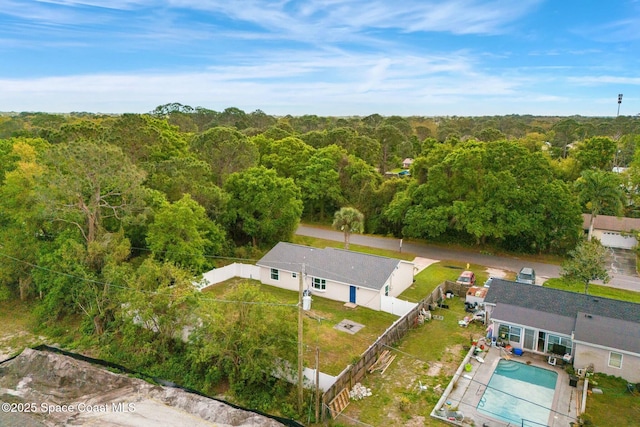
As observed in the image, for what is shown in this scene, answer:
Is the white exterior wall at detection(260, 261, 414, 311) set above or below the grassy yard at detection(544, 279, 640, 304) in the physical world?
above

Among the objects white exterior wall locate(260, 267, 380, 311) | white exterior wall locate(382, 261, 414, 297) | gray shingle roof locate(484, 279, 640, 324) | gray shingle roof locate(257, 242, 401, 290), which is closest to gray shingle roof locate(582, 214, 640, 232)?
gray shingle roof locate(484, 279, 640, 324)

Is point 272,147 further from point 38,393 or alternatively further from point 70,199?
point 38,393

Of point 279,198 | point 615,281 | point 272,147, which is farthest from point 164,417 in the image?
point 272,147

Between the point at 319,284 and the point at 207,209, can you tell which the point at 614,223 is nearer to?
the point at 319,284

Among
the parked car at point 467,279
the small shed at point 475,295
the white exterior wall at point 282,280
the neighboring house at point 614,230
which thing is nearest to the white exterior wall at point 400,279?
the parked car at point 467,279

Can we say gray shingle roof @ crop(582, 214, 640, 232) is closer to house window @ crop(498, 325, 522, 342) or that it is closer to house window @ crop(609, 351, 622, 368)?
house window @ crop(498, 325, 522, 342)

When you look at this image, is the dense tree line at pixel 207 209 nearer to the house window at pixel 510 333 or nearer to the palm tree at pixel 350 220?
the palm tree at pixel 350 220

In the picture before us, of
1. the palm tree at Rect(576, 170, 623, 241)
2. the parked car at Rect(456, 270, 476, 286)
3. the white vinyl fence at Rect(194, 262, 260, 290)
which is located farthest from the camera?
the palm tree at Rect(576, 170, 623, 241)
